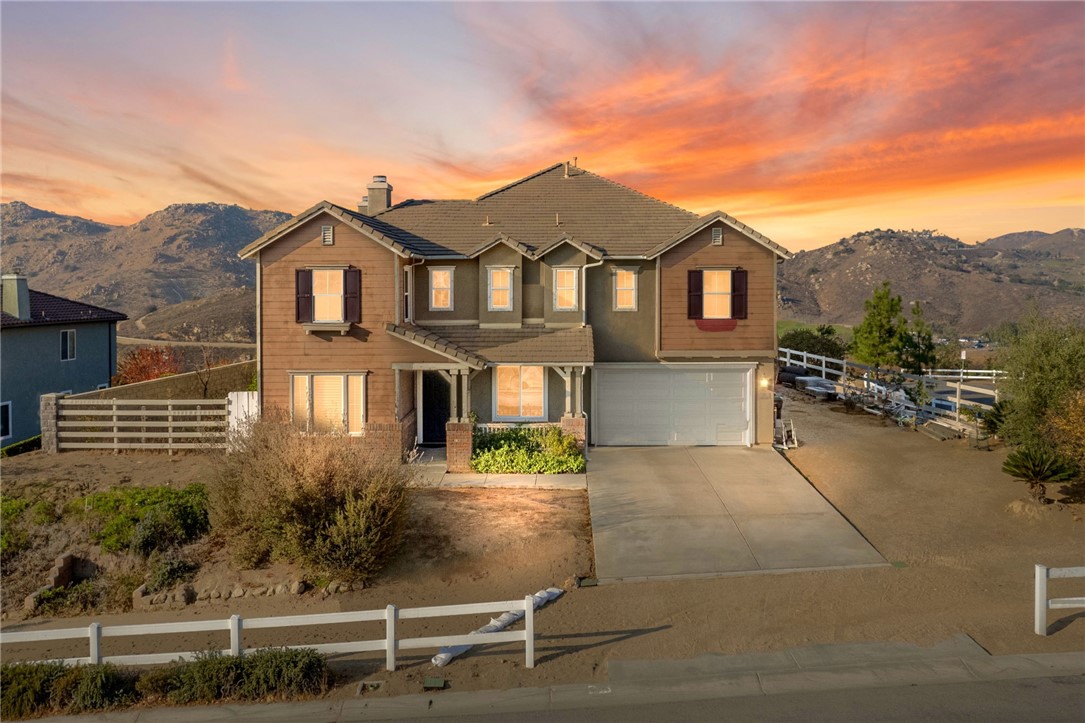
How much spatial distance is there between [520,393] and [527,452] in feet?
8.43

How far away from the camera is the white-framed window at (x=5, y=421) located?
25734 mm

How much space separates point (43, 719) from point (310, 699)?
124 inches

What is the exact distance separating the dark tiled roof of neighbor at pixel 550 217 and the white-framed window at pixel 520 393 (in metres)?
3.89

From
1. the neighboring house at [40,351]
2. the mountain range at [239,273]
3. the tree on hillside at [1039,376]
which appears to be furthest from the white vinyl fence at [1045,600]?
the mountain range at [239,273]

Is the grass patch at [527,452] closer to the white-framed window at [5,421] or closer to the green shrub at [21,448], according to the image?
the green shrub at [21,448]

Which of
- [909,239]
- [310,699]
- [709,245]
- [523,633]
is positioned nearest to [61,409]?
[310,699]

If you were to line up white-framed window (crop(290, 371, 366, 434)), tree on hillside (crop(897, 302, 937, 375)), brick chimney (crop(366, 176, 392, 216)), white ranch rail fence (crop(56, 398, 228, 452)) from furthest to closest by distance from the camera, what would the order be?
tree on hillside (crop(897, 302, 937, 375)) < brick chimney (crop(366, 176, 392, 216)) < white ranch rail fence (crop(56, 398, 228, 452)) < white-framed window (crop(290, 371, 366, 434))

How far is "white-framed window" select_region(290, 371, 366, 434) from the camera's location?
20578 mm

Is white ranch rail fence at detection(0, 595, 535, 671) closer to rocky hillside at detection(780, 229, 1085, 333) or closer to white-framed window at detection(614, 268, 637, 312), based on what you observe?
white-framed window at detection(614, 268, 637, 312)

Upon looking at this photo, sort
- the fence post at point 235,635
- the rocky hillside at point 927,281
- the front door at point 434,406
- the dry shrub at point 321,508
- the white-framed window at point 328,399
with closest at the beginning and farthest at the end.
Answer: the fence post at point 235,635 < the dry shrub at point 321,508 < the white-framed window at point 328,399 < the front door at point 434,406 < the rocky hillside at point 927,281

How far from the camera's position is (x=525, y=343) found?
2144 cm

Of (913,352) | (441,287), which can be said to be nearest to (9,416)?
(441,287)

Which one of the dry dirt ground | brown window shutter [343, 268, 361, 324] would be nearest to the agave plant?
the dry dirt ground

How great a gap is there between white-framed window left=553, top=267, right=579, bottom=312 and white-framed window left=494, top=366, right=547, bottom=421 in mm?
2042
